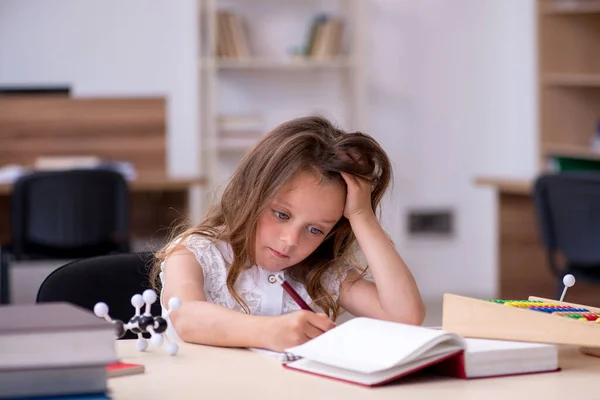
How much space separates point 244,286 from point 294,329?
40 centimetres

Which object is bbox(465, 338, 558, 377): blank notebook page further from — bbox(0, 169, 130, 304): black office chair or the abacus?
bbox(0, 169, 130, 304): black office chair

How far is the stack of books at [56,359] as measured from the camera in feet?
3.06

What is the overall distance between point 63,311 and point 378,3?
4.82m

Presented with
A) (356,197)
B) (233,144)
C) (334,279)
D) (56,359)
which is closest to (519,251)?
(233,144)

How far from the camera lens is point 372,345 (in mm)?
1151

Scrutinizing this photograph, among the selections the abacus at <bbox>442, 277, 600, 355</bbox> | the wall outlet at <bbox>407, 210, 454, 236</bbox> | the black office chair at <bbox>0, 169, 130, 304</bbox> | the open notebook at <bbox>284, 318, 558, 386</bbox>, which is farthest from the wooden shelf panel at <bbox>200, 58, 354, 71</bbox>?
the open notebook at <bbox>284, 318, 558, 386</bbox>

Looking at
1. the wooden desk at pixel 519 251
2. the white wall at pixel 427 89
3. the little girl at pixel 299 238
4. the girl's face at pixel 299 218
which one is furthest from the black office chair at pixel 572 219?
the girl's face at pixel 299 218

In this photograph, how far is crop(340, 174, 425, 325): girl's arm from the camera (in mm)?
1587

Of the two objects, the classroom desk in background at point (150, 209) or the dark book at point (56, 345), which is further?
the classroom desk in background at point (150, 209)

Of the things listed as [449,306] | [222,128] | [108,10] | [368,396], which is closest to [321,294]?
[449,306]

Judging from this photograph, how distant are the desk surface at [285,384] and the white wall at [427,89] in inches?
172

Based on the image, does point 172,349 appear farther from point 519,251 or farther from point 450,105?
point 450,105

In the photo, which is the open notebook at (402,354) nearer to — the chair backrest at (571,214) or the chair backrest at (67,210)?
the chair backrest at (571,214)

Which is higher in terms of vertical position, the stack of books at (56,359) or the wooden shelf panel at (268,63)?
the wooden shelf panel at (268,63)
